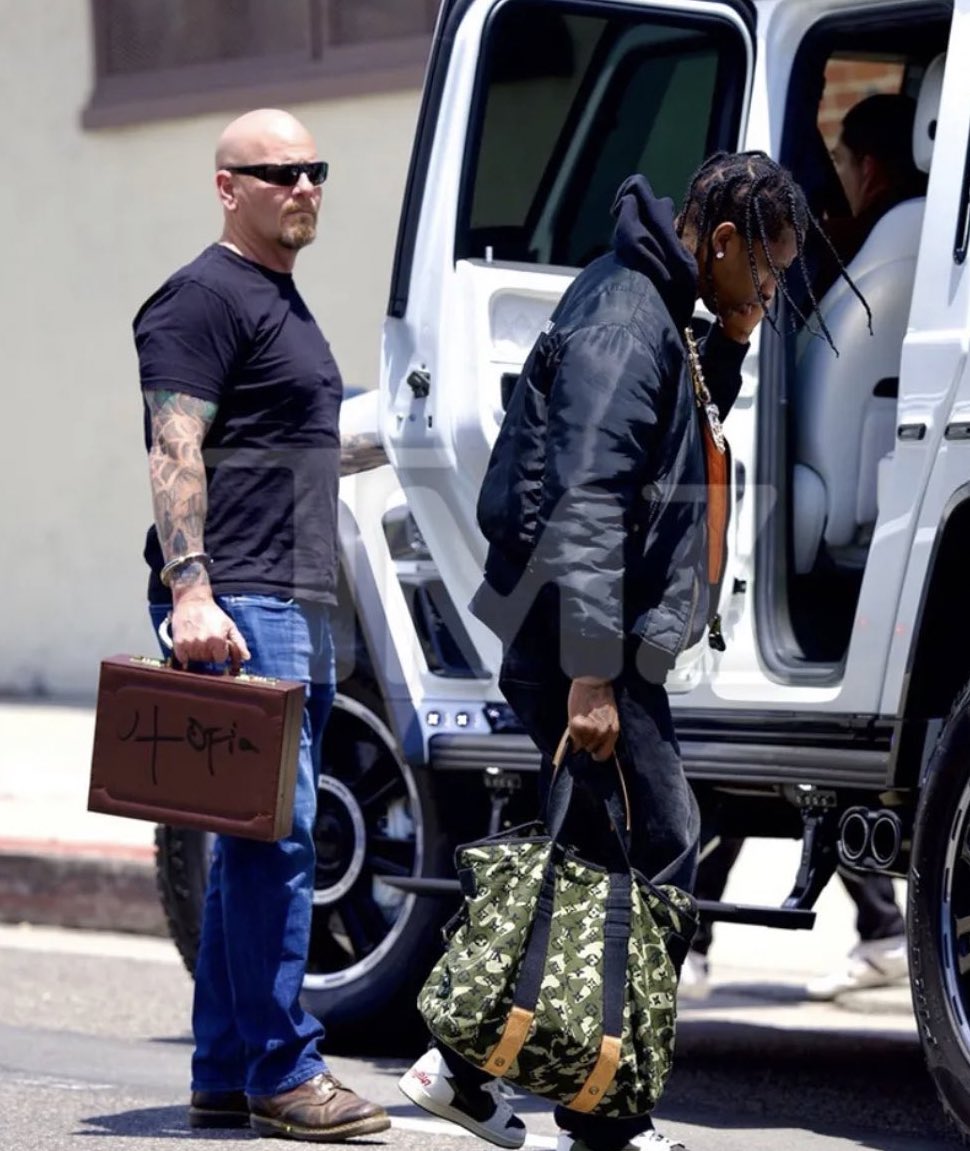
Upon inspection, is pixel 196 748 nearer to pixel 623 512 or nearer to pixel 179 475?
pixel 179 475

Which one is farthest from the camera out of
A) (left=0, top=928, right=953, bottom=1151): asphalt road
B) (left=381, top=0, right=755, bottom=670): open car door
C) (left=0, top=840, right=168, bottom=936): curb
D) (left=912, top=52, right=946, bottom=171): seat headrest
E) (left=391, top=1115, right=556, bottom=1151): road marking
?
(left=0, top=840, right=168, bottom=936): curb

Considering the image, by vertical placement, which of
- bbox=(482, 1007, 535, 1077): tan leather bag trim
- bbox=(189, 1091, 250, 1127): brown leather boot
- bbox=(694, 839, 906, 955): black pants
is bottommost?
bbox=(694, 839, 906, 955): black pants

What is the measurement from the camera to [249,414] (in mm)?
5297

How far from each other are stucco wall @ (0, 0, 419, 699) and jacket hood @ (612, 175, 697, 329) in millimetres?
8758

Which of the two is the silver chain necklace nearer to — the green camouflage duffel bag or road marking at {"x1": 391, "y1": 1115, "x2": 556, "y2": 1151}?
the green camouflage duffel bag

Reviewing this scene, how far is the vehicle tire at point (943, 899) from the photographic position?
5.07m

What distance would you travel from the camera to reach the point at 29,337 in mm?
14234

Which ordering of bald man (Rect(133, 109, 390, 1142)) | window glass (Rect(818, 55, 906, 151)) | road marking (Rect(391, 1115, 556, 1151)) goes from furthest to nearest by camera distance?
window glass (Rect(818, 55, 906, 151)), road marking (Rect(391, 1115, 556, 1151)), bald man (Rect(133, 109, 390, 1142))

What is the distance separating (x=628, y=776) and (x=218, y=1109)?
3.96ft

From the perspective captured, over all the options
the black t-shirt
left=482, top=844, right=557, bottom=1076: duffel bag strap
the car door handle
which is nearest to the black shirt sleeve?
the black t-shirt

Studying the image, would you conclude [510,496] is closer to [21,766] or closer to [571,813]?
[571,813]

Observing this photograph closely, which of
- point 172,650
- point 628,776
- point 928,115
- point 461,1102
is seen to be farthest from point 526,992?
point 928,115

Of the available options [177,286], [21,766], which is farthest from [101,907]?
[177,286]

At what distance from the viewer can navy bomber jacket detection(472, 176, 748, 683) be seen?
4516 mm
